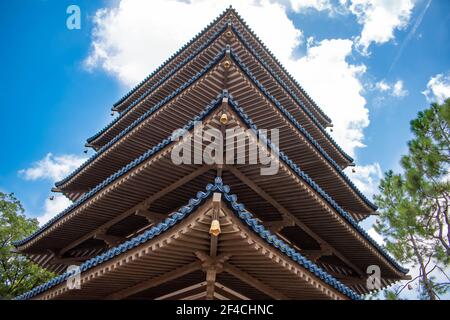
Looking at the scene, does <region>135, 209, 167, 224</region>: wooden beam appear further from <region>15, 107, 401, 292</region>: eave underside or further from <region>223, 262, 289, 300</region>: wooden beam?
<region>223, 262, 289, 300</region>: wooden beam

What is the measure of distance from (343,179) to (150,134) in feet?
17.9

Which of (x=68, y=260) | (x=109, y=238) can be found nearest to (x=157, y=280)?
(x=109, y=238)

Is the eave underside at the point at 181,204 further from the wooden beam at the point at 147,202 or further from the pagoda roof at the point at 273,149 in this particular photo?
the pagoda roof at the point at 273,149

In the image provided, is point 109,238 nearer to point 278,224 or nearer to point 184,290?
point 184,290

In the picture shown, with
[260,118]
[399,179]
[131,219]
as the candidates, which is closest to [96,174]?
[131,219]

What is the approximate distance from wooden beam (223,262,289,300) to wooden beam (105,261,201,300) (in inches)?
19.8

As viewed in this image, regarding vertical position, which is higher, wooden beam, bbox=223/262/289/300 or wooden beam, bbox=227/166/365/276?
wooden beam, bbox=227/166/365/276

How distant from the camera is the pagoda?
16.6 feet

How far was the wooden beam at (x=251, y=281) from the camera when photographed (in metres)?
5.39

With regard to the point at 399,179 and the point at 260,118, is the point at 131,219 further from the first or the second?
the point at 399,179

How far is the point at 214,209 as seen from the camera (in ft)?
14.5

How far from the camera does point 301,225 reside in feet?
26.6

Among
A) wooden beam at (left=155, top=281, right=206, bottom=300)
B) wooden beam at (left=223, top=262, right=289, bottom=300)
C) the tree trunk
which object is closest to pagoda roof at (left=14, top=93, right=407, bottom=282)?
wooden beam at (left=223, top=262, right=289, bottom=300)

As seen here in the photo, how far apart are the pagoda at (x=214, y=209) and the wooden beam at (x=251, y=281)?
0.03 m
